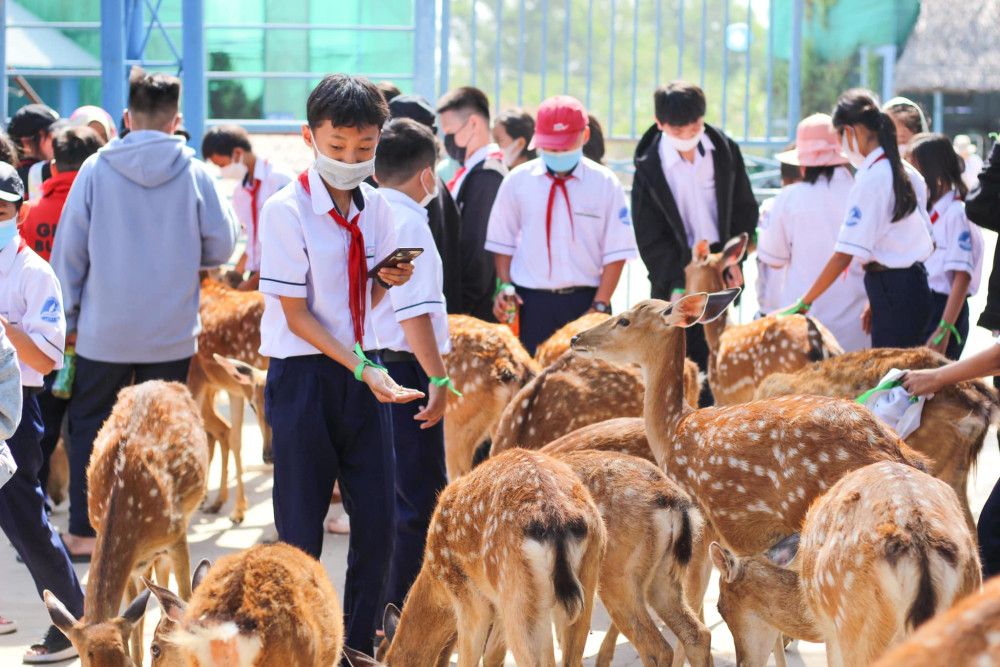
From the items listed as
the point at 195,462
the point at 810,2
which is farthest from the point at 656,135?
the point at 810,2

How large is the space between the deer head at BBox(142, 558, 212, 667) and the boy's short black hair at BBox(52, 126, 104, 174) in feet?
11.3

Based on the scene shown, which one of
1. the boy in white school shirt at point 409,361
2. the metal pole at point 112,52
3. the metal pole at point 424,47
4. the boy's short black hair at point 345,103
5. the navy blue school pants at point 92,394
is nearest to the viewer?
the boy's short black hair at point 345,103

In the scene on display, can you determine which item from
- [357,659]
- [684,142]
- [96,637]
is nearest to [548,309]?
[684,142]

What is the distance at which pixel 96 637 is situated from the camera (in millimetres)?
3764

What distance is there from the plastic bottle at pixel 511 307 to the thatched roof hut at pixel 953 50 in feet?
65.2

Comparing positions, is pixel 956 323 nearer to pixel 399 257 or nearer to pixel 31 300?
pixel 399 257

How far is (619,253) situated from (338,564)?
227 centimetres

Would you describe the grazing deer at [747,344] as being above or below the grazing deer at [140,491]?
above

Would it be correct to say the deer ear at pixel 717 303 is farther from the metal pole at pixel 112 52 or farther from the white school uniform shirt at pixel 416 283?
the metal pole at pixel 112 52

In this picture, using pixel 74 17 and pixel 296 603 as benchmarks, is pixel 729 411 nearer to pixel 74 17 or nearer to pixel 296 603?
pixel 296 603

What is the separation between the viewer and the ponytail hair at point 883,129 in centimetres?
584

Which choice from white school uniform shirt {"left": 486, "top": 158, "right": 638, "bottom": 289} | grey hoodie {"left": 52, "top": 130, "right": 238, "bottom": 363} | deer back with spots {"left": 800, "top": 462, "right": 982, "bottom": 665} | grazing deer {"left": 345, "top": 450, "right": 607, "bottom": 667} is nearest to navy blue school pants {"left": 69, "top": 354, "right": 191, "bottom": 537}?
grey hoodie {"left": 52, "top": 130, "right": 238, "bottom": 363}

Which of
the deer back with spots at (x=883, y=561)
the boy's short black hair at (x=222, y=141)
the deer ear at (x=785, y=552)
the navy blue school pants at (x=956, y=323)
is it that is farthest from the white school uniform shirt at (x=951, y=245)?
the boy's short black hair at (x=222, y=141)

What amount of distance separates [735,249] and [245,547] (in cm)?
321
